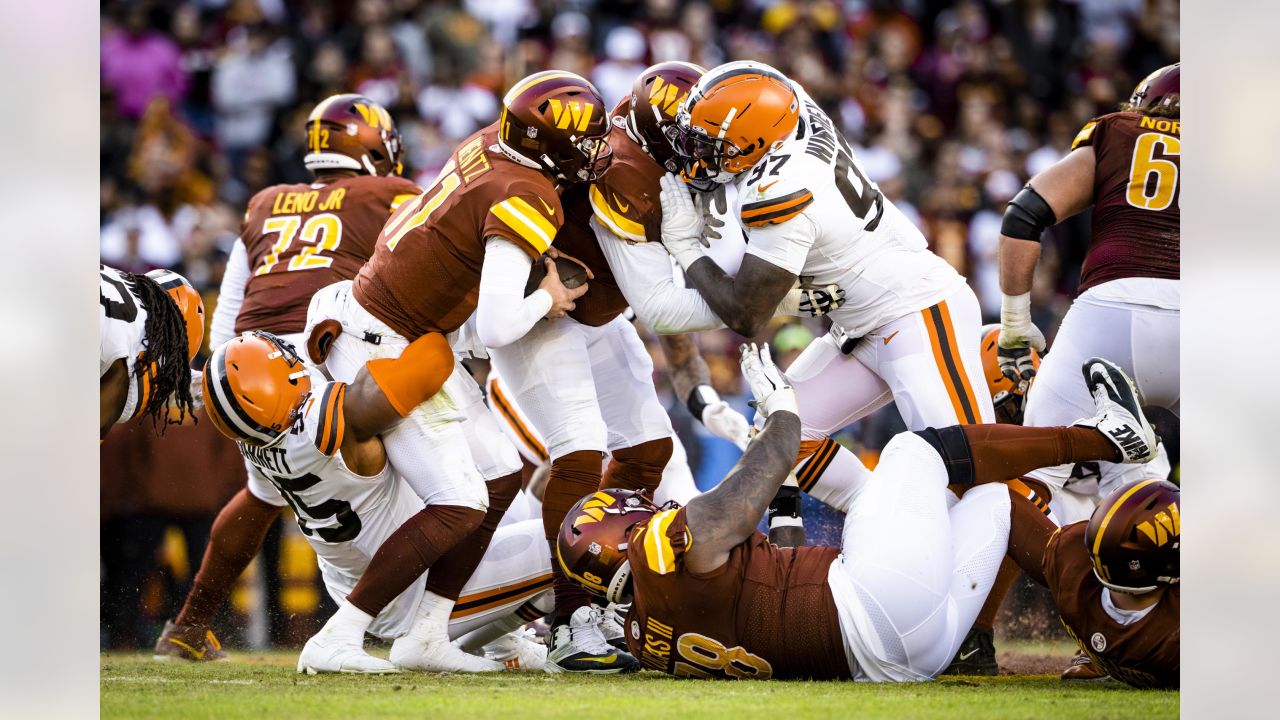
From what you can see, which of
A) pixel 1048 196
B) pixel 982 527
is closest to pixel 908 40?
pixel 1048 196

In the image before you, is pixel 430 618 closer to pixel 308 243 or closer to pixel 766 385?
pixel 766 385

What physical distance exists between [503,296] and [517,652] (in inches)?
49.2

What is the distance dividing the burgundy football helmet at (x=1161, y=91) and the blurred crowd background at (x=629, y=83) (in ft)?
7.53

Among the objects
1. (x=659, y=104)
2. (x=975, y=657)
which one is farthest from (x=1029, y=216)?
(x=975, y=657)

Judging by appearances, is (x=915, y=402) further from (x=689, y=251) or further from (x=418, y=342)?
(x=418, y=342)

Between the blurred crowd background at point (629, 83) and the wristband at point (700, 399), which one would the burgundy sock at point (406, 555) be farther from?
the blurred crowd background at point (629, 83)

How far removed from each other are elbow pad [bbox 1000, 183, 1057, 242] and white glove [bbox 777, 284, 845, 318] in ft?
2.27

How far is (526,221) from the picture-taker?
3910 mm

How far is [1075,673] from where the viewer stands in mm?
3881

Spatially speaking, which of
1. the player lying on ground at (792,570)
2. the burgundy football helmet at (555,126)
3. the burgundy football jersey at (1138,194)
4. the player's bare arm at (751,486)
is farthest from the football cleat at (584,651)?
the burgundy football jersey at (1138,194)

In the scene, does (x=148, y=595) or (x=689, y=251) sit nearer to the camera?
(x=689, y=251)

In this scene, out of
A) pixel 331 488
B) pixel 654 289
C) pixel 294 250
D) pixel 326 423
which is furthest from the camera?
pixel 294 250

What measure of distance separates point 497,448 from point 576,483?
0.30 meters

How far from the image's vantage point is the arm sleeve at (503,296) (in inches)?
152
